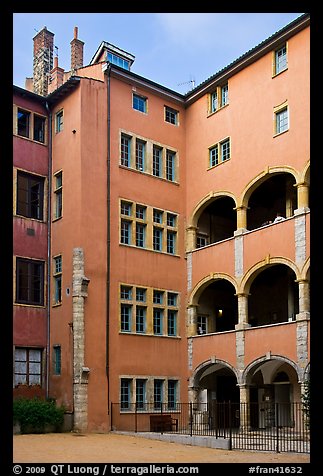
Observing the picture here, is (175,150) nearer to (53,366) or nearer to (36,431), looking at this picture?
(53,366)

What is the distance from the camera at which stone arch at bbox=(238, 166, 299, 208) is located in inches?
1012

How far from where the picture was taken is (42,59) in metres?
34.8

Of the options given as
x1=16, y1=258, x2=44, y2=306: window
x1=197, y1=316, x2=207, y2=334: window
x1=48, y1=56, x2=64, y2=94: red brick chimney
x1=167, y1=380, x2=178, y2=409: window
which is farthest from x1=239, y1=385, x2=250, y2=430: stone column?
x1=48, y1=56, x2=64, y2=94: red brick chimney

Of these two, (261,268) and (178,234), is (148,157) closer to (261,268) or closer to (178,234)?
(178,234)

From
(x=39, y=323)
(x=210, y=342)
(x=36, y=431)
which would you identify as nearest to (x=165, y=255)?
(x=210, y=342)

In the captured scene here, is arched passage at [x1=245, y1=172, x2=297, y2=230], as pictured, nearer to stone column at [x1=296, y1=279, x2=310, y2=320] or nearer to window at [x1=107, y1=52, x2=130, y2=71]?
stone column at [x1=296, y1=279, x2=310, y2=320]

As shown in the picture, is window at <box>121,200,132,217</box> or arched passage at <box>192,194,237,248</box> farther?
arched passage at <box>192,194,237,248</box>

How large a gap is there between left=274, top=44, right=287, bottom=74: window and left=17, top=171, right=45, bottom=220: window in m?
10.5

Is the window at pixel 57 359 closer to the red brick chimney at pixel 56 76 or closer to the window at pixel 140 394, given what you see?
the window at pixel 140 394

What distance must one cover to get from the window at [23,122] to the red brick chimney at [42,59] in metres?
5.77

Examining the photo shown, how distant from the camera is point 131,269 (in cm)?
2800

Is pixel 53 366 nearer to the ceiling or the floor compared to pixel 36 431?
nearer to the ceiling

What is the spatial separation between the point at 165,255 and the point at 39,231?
18.0 feet
